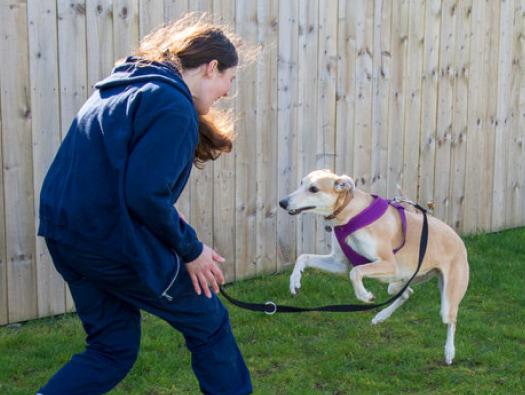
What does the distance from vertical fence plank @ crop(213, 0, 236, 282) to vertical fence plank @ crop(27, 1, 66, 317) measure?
4.42ft

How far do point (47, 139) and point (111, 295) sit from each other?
2.25 m

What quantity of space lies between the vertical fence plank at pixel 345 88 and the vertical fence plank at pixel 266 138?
2.44 ft

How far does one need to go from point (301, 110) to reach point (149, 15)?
1645mm

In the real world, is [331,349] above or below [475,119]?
below

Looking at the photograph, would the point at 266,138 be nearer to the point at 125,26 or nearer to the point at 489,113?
the point at 125,26

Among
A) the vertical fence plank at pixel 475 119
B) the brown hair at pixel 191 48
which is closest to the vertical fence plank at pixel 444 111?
the vertical fence plank at pixel 475 119

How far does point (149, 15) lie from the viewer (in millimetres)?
5625

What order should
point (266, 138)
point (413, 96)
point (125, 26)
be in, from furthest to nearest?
1. point (413, 96)
2. point (266, 138)
3. point (125, 26)

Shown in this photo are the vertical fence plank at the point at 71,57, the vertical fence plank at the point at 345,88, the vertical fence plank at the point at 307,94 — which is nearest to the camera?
the vertical fence plank at the point at 71,57

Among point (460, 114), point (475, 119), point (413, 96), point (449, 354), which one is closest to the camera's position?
point (449, 354)

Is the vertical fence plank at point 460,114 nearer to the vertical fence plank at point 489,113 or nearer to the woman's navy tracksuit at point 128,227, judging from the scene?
the vertical fence plank at point 489,113

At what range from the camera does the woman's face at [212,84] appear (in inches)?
123

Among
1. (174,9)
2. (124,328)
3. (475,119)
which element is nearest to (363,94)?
(475,119)

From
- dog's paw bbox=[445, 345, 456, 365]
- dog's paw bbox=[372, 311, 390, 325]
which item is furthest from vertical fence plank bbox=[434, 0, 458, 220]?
dog's paw bbox=[445, 345, 456, 365]
